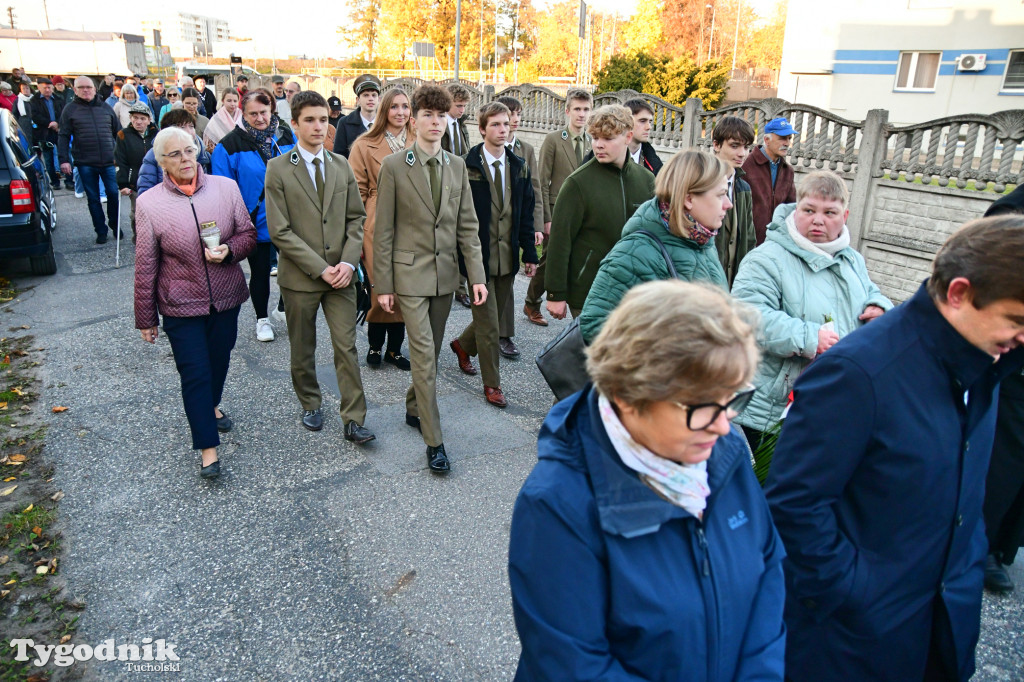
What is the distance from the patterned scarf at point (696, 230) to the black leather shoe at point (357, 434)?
8.26 ft

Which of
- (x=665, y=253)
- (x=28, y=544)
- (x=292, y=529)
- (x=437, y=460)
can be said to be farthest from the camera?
(x=437, y=460)

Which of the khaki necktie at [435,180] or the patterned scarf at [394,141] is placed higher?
the patterned scarf at [394,141]

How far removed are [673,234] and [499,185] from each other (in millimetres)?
2623

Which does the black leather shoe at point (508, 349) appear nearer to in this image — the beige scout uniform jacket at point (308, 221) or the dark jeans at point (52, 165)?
the beige scout uniform jacket at point (308, 221)

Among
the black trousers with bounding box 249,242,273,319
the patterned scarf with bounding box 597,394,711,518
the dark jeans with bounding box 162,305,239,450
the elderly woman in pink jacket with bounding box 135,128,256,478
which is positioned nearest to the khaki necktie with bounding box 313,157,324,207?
the elderly woman in pink jacket with bounding box 135,128,256,478

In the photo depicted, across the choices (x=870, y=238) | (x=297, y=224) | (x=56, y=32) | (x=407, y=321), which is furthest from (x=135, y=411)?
(x=56, y=32)

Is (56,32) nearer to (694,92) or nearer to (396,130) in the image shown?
(694,92)

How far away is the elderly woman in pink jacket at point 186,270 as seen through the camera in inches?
171

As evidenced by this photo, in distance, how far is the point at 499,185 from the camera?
5.76 metres

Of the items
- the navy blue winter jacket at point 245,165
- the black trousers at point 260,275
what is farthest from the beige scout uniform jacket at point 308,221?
the black trousers at point 260,275

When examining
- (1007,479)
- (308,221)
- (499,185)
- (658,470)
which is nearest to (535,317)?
(499,185)

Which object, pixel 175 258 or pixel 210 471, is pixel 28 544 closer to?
pixel 210 471

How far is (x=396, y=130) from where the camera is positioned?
6.30 m

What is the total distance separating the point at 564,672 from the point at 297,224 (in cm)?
402
